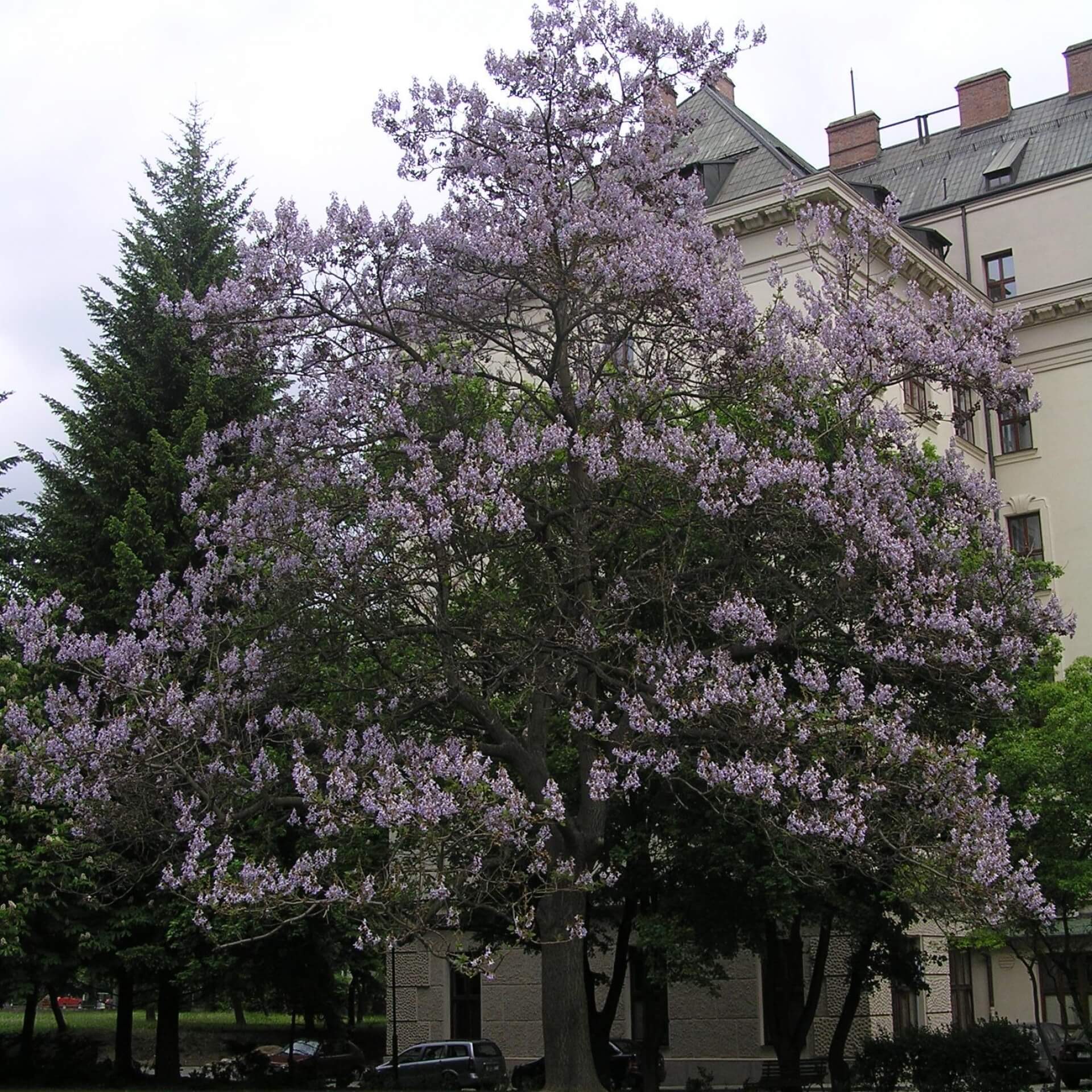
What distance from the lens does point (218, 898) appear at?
43.8 ft

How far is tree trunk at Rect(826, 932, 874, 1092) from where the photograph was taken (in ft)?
73.3

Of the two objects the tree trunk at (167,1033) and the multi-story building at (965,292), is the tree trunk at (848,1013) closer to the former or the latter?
the multi-story building at (965,292)

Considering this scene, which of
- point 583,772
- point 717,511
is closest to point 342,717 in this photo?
point 583,772

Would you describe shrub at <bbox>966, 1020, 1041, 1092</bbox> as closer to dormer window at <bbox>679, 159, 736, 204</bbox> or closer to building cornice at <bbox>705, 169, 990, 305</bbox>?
building cornice at <bbox>705, 169, 990, 305</bbox>

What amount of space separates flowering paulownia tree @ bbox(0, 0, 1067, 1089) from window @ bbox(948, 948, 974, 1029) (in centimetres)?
2065

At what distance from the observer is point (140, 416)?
2892cm

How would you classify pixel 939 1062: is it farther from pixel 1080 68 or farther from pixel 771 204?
pixel 1080 68

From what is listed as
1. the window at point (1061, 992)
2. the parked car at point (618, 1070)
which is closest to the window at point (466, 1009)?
the parked car at point (618, 1070)

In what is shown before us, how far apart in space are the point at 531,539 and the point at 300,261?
4500mm

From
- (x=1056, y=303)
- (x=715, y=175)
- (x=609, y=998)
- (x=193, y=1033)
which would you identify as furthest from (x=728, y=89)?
(x=193, y=1033)

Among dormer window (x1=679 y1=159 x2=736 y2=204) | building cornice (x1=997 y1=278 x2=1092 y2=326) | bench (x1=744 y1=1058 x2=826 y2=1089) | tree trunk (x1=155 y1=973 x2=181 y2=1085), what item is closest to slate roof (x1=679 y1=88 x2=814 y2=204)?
dormer window (x1=679 y1=159 x2=736 y2=204)

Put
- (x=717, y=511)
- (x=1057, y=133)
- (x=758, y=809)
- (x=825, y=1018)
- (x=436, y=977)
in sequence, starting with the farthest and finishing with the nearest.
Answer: (x=1057, y=133), (x=436, y=977), (x=825, y=1018), (x=717, y=511), (x=758, y=809)

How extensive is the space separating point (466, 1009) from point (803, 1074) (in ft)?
33.2

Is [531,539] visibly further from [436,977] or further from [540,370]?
[436,977]
